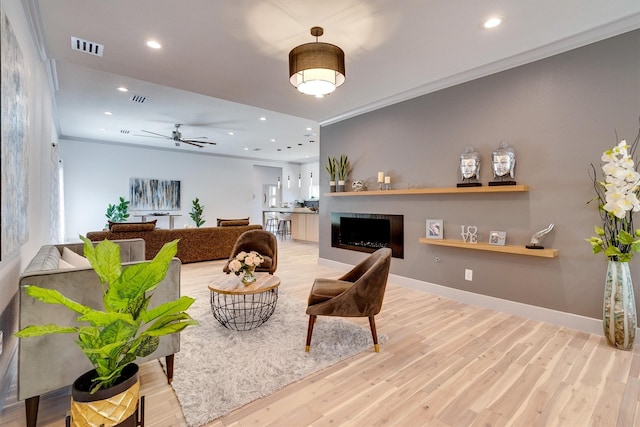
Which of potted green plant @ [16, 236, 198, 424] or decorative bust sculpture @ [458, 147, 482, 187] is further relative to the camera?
decorative bust sculpture @ [458, 147, 482, 187]

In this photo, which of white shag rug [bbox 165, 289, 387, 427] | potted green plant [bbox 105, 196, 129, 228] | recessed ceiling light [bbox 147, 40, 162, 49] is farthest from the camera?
potted green plant [bbox 105, 196, 129, 228]

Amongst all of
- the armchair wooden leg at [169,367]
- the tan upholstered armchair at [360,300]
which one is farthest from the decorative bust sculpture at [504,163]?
the armchair wooden leg at [169,367]

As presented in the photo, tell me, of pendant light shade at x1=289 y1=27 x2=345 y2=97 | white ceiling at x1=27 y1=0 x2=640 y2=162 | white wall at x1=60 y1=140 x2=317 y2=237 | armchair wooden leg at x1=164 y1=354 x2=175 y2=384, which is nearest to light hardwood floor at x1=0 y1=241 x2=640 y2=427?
armchair wooden leg at x1=164 y1=354 x2=175 y2=384

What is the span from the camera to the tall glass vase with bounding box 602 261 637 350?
2.43m

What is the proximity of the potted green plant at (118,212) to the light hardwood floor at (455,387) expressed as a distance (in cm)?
769

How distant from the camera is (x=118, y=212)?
8.50 metres

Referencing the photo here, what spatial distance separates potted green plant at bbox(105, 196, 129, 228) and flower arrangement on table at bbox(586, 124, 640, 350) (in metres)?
10.0

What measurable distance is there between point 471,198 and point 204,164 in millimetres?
9085

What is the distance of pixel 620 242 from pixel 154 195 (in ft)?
34.2

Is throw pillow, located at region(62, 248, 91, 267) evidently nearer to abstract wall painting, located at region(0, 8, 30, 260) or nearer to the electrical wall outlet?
abstract wall painting, located at region(0, 8, 30, 260)

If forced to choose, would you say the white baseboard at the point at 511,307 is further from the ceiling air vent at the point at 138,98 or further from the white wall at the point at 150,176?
the white wall at the point at 150,176

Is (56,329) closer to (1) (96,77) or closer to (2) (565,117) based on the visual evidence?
(2) (565,117)

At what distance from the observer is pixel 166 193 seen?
950cm

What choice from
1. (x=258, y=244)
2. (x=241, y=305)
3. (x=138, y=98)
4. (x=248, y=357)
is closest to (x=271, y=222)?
(x=138, y=98)
